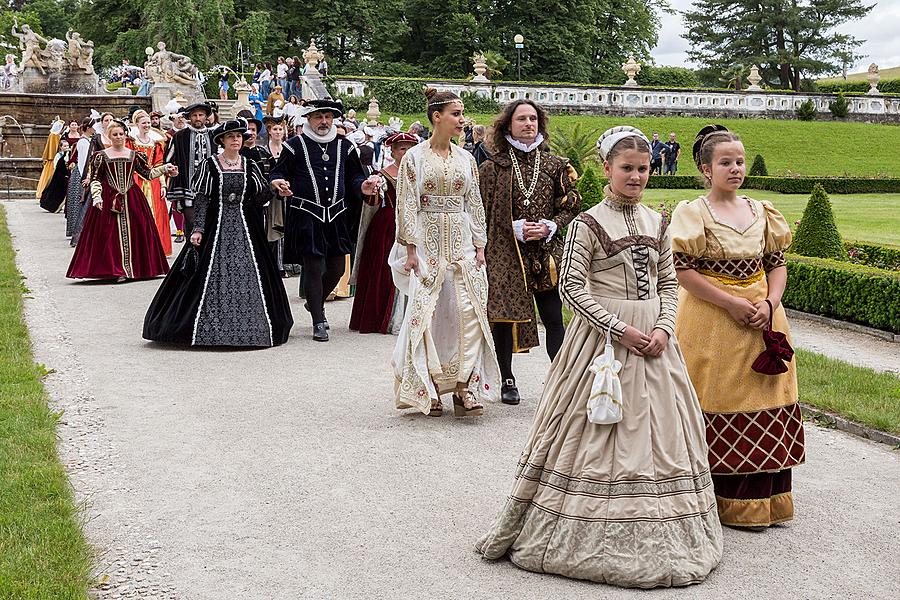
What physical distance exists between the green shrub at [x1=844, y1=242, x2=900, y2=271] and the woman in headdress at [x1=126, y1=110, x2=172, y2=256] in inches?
354

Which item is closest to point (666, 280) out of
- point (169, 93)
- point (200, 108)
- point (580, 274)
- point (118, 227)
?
point (580, 274)

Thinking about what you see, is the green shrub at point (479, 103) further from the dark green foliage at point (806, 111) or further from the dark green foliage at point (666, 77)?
the dark green foliage at point (666, 77)

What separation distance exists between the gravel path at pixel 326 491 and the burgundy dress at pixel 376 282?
4.32 feet

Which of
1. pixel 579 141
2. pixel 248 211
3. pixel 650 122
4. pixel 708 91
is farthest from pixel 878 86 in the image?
pixel 248 211

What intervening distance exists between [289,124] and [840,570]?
11.2 metres

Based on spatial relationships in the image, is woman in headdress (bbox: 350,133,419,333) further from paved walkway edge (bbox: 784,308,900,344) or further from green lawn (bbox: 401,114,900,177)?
green lawn (bbox: 401,114,900,177)

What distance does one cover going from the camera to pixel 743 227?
5039mm

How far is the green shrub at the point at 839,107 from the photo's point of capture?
47750mm

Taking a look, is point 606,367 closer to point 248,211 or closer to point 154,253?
point 248,211

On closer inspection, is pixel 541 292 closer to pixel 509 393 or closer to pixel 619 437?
pixel 509 393

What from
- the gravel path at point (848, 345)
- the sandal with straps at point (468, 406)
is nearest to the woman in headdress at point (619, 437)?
the sandal with straps at point (468, 406)

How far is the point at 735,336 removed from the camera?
4.95m

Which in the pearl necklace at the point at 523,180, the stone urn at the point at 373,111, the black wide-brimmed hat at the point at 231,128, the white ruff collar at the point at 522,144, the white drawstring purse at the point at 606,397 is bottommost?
the white drawstring purse at the point at 606,397

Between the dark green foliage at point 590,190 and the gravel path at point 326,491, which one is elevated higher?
the dark green foliage at point 590,190
